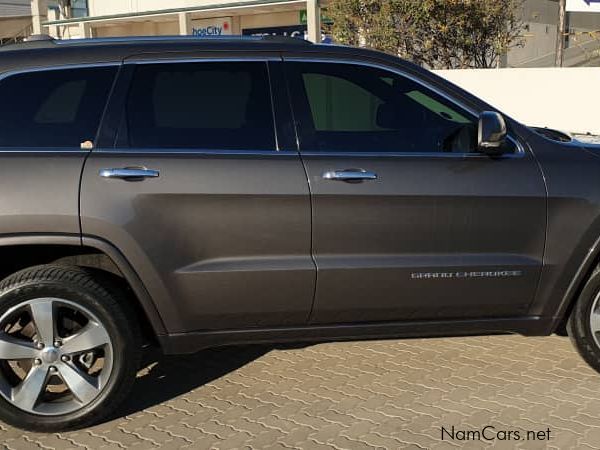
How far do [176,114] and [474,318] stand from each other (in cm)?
189

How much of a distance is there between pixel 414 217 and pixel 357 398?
107cm

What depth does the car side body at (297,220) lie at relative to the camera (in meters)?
3.09

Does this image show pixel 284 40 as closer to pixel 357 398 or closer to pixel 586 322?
pixel 357 398

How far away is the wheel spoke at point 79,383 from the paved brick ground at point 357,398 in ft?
0.72

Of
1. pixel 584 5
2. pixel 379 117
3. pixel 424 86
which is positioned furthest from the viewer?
pixel 584 5

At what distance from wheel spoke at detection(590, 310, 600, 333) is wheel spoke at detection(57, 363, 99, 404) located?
2.62 metres

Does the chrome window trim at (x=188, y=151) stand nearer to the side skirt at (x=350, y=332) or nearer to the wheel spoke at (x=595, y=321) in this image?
the side skirt at (x=350, y=332)

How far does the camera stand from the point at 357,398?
3.58 m

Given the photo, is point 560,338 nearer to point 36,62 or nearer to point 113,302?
point 113,302

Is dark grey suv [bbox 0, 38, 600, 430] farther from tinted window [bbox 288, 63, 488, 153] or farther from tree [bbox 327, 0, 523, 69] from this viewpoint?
tree [bbox 327, 0, 523, 69]

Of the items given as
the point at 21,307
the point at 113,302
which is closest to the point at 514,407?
the point at 113,302

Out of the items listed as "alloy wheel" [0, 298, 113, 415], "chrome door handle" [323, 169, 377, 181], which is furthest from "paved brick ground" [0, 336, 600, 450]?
"chrome door handle" [323, 169, 377, 181]

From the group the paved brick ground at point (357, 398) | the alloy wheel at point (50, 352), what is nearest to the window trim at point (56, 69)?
the alloy wheel at point (50, 352)

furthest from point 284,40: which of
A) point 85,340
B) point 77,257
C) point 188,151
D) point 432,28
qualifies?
point 432,28
